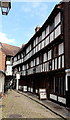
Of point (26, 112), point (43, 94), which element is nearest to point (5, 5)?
point (26, 112)

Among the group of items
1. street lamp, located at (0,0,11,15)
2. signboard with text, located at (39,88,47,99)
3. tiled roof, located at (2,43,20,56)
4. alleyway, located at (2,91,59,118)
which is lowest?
alleyway, located at (2,91,59,118)

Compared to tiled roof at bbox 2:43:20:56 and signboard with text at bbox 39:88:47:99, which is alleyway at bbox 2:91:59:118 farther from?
tiled roof at bbox 2:43:20:56

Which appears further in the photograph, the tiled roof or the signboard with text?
the tiled roof

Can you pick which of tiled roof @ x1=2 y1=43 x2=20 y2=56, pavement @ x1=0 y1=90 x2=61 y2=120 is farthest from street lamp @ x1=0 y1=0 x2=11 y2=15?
tiled roof @ x1=2 y1=43 x2=20 y2=56

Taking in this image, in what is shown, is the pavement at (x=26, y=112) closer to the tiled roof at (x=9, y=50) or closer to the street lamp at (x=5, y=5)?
the street lamp at (x=5, y=5)

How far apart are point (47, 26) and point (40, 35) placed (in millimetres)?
4201

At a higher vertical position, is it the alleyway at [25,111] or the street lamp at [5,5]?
the street lamp at [5,5]

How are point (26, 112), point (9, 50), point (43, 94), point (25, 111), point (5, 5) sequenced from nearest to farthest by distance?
1. point (5, 5)
2. point (26, 112)
3. point (25, 111)
4. point (43, 94)
5. point (9, 50)

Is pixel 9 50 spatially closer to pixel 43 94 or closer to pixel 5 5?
pixel 43 94

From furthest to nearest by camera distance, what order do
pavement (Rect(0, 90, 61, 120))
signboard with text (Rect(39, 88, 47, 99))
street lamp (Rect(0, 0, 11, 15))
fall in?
1. signboard with text (Rect(39, 88, 47, 99))
2. pavement (Rect(0, 90, 61, 120))
3. street lamp (Rect(0, 0, 11, 15))

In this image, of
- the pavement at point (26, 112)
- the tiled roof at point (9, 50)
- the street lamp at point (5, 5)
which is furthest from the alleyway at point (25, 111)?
the tiled roof at point (9, 50)

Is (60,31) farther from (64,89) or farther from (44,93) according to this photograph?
(44,93)

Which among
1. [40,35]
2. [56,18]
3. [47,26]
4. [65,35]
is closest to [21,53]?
[40,35]

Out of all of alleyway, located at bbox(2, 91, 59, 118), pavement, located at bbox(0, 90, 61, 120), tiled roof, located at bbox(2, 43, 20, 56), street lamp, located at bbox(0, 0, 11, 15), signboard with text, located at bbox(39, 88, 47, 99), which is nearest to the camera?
street lamp, located at bbox(0, 0, 11, 15)
